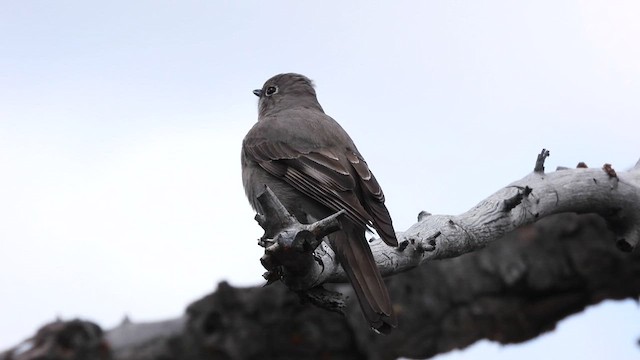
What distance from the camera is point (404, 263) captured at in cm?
634

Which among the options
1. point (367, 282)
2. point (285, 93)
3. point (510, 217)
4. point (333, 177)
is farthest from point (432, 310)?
point (367, 282)

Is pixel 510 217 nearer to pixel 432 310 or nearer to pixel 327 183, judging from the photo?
pixel 327 183

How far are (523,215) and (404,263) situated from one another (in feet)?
3.31

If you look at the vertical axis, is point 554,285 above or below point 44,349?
below

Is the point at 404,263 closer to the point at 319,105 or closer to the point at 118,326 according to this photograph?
the point at 118,326

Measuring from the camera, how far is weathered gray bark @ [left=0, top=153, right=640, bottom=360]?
8484mm

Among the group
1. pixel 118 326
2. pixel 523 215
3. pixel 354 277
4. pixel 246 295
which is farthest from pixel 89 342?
pixel 523 215

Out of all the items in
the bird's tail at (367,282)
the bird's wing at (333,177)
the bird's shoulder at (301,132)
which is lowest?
the bird's tail at (367,282)

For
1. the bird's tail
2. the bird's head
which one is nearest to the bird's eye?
the bird's head

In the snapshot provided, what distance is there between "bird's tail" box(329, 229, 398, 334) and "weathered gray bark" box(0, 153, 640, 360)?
234 cm

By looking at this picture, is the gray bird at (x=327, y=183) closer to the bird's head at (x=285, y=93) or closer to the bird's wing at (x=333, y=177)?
the bird's wing at (x=333, y=177)

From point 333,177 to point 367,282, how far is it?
1006 millimetres

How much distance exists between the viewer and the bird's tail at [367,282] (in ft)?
19.7

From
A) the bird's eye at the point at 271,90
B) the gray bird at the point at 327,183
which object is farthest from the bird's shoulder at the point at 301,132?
the bird's eye at the point at 271,90
